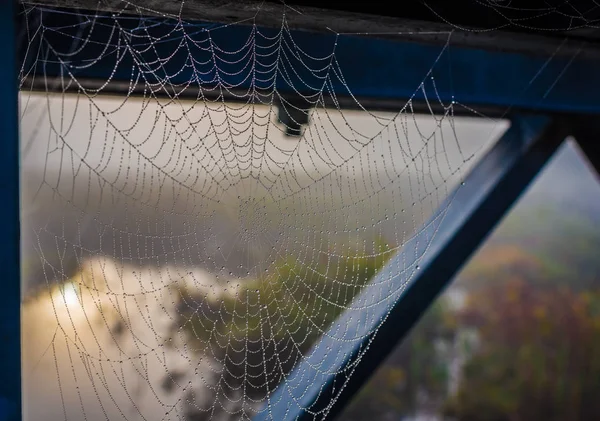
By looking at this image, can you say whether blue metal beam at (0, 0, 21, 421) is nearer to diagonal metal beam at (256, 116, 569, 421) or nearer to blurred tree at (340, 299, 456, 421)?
diagonal metal beam at (256, 116, 569, 421)

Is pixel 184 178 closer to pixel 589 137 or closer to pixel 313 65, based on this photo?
pixel 313 65

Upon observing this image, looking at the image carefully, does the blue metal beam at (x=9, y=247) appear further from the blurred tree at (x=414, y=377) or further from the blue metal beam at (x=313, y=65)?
the blurred tree at (x=414, y=377)

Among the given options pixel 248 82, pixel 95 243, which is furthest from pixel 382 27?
pixel 95 243

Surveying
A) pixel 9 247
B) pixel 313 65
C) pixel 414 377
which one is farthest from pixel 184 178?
pixel 414 377

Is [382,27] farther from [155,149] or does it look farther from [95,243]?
[95,243]

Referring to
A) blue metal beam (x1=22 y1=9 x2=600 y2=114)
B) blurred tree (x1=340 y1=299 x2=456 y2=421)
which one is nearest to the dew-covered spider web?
blue metal beam (x1=22 y1=9 x2=600 y2=114)

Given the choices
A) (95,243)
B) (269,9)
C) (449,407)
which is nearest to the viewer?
(269,9)
